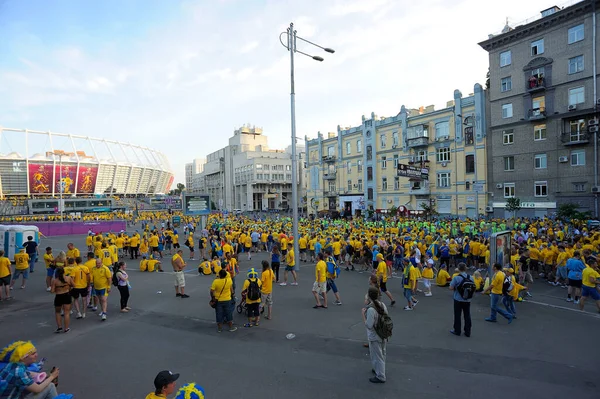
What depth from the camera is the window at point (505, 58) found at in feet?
106

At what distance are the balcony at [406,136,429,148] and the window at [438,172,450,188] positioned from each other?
3863 mm

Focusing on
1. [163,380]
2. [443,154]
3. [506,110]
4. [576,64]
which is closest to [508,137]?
[506,110]

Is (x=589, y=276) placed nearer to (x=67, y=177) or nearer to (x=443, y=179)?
(x=443, y=179)

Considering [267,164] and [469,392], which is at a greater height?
[267,164]

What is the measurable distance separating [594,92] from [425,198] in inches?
690

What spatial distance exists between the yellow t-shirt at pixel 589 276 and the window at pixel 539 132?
1027 inches

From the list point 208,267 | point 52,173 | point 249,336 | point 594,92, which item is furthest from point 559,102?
point 52,173

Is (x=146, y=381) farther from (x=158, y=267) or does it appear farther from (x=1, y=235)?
(x=1, y=235)

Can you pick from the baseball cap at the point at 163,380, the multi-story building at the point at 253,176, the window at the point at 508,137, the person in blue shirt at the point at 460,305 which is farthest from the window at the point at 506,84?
the multi-story building at the point at 253,176

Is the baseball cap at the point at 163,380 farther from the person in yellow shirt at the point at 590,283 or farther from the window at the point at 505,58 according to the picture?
the window at the point at 505,58

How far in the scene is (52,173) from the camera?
94938 mm

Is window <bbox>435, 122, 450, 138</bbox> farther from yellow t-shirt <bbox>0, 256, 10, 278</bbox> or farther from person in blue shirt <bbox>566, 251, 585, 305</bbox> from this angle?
yellow t-shirt <bbox>0, 256, 10, 278</bbox>

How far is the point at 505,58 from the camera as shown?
32.6 meters

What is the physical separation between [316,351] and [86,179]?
11428 cm
